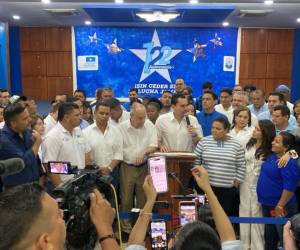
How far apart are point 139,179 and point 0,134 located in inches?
61.3

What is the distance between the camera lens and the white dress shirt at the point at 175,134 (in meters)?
4.08

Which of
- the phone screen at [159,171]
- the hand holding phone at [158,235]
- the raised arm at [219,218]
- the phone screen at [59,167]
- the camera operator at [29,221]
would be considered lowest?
the hand holding phone at [158,235]

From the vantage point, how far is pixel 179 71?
466 inches

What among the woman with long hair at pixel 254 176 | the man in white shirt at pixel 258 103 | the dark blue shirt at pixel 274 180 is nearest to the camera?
the dark blue shirt at pixel 274 180

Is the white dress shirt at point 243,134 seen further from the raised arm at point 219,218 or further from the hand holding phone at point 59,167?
the hand holding phone at point 59,167

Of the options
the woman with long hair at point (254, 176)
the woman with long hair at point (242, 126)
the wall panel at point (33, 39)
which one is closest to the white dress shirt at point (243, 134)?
the woman with long hair at point (242, 126)

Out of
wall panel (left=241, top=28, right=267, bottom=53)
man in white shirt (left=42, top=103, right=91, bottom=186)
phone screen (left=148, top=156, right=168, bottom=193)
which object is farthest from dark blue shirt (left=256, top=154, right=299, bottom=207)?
wall panel (left=241, top=28, right=267, bottom=53)

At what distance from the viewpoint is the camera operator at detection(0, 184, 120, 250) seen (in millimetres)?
936

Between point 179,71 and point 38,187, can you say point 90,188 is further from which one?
point 179,71

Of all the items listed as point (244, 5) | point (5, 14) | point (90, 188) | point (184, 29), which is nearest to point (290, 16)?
point (244, 5)

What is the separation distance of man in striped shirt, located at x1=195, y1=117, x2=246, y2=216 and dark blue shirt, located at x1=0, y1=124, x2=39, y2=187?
1.48 metres

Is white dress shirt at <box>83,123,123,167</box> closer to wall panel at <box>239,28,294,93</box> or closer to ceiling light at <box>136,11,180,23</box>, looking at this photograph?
ceiling light at <box>136,11,180,23</box>

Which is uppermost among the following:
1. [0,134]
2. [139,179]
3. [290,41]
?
[290,41]

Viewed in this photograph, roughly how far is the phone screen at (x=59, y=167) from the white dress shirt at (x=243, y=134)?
2264 millimetres
